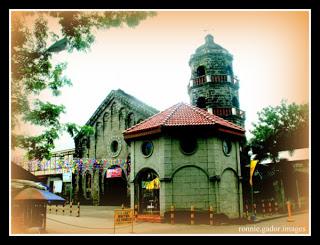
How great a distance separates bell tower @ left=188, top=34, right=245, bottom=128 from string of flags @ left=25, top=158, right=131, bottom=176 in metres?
7.90

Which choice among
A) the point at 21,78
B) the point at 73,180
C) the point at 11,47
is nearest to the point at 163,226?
the point at 21,78

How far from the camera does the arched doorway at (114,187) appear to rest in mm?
28641

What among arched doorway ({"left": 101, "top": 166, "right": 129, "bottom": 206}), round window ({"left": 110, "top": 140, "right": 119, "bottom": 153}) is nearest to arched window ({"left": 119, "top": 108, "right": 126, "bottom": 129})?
round window ({"left": 110, "top": 140, "right": 119, "bottom": 153})

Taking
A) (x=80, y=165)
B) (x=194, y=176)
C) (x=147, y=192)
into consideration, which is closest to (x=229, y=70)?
(x=147, y=192)

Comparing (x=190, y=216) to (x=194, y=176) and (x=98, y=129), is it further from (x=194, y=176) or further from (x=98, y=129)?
(x=98, y=129)

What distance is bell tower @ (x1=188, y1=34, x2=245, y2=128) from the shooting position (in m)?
26.3

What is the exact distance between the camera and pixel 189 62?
28.7m

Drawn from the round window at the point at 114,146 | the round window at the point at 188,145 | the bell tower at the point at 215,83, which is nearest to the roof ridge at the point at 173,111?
the round window at the point at 188,145

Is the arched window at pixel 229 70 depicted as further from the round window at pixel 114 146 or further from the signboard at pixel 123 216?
the signboard at pixel 123 216

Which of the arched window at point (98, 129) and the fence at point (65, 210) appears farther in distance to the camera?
the arched window at point (98, 129)

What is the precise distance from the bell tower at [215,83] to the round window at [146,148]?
9.39 m

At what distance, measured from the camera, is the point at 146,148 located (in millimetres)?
18094

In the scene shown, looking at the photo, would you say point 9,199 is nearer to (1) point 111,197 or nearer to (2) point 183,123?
(2) point 183,123
